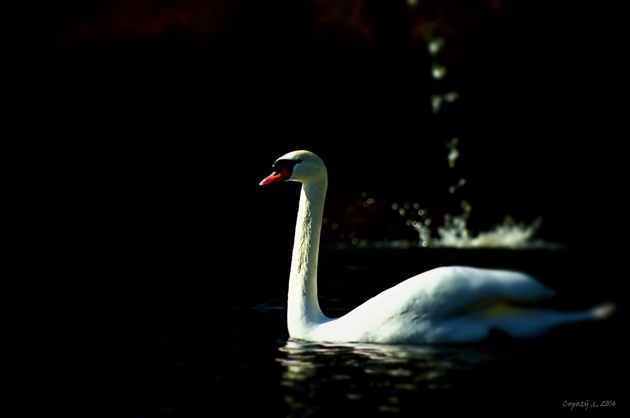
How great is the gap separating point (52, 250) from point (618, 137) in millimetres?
9315

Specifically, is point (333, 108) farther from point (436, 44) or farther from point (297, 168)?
point (297, 168)

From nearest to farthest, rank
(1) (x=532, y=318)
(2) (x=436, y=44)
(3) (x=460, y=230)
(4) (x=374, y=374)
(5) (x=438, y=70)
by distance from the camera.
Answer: (4) (x=374, y=374)
(1) (x=532, y=318)
(3) (x=460, y=230)
(2) (x=436, y=44)
(5) (x=438, y=70)

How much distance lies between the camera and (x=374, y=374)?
6785 millimetres

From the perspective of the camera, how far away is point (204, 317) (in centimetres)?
953

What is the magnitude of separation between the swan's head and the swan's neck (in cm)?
9

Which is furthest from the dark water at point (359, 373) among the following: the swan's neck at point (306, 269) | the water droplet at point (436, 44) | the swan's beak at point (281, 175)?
the water droplet at point (436, 44)

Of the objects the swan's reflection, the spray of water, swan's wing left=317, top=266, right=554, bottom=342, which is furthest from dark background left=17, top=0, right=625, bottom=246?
the swan's reflection

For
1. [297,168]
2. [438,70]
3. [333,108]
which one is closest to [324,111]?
[333,108]

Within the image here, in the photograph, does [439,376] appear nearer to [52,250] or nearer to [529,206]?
[52,250]

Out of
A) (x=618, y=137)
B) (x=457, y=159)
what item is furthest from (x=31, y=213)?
(x=618, y=137)

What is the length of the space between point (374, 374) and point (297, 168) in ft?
6.98

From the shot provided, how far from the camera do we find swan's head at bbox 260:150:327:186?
8430 mm

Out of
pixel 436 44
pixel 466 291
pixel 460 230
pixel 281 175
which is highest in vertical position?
pixel 436 44

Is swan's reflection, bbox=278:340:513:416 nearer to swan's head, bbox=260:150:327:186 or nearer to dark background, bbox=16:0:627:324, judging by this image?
swan's head, bbox=260:150:327:186
